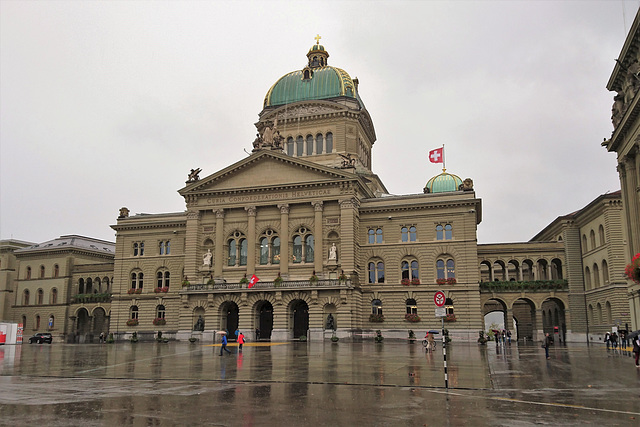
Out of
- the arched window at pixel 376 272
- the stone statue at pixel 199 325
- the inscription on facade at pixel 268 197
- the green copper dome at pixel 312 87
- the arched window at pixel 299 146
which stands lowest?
the stone statue at pixel 199 325

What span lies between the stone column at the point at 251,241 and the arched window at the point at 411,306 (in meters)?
17.1

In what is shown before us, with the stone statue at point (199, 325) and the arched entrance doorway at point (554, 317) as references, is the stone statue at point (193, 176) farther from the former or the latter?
the arched entrance doorway at point (554, 317)

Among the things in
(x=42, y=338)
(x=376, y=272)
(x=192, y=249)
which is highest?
(x=192, y=249)

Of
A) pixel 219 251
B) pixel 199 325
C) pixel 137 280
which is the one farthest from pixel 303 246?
pixel 137 280

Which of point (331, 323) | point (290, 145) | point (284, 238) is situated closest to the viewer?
point (331, 323)

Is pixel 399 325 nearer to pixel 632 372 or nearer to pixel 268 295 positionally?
pixel 268 295

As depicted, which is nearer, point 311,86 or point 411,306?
point 411,306

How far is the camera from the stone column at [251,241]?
62.3 metres

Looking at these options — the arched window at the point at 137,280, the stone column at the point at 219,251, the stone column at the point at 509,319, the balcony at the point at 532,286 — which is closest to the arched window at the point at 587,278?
the balcony at the point at 532,286

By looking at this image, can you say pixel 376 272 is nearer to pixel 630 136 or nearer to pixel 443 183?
pixel 443 183

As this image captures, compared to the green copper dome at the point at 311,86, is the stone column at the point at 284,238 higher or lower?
lower

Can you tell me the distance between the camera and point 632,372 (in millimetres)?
24094

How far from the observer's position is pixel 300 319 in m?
63.3

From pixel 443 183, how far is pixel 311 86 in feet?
73.7
